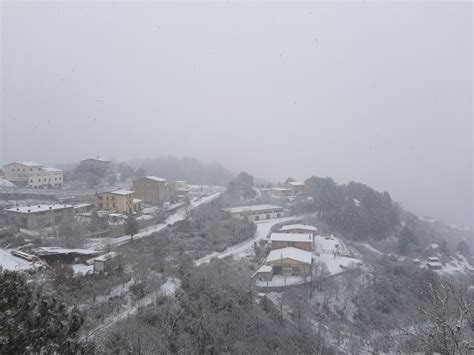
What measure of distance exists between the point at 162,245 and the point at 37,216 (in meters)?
8.09

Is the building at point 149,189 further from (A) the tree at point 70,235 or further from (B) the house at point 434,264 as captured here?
(B) the house at point 434,264

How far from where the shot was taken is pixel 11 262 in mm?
14500

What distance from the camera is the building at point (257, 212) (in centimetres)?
3491

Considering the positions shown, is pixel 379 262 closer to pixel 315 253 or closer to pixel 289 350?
pixel 315 253

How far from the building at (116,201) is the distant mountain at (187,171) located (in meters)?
28.6

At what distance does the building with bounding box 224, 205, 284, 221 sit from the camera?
34906 mm

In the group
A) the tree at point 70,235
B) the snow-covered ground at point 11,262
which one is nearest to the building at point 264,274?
the tree at point 70,235

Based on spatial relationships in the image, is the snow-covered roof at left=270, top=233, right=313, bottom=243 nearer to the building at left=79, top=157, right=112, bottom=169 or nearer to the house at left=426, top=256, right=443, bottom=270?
the house at left=426, top=256, right=443, bottom=270

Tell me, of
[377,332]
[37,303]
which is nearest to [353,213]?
[377,332]

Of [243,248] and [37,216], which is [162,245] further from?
[37,216]

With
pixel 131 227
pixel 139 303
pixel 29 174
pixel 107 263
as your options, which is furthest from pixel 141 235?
pixel 29 174

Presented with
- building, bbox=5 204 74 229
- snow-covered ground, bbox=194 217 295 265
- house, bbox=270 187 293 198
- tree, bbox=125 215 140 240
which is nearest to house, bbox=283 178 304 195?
house, bbox=270 187 293 198

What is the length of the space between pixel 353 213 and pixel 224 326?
26.0 metres

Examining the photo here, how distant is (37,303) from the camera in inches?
215
